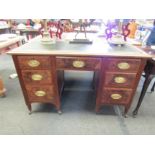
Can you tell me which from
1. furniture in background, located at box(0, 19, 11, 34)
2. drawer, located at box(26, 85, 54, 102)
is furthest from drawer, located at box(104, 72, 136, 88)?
furniture in background, located at box(0, 19, 11, 34)

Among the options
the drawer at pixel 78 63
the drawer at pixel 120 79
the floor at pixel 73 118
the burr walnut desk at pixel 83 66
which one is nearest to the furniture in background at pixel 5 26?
the floor at pixel 73 118

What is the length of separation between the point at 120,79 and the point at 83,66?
34cm

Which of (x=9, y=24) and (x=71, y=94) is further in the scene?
(x=9, y=24)

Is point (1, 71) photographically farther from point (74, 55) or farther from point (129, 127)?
point (129, 127)

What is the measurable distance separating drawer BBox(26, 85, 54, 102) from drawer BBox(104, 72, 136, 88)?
0.51 meters

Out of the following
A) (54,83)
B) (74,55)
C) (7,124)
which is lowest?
(7,124)

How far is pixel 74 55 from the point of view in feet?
Answer: 3.32

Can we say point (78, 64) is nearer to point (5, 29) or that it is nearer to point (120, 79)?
point (120, 79)

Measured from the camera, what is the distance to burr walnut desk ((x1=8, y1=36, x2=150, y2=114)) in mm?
1014

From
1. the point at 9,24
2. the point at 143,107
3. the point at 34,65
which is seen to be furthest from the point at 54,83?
the point at 9,24

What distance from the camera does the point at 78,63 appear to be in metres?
1.06

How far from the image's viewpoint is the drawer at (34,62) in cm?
104
